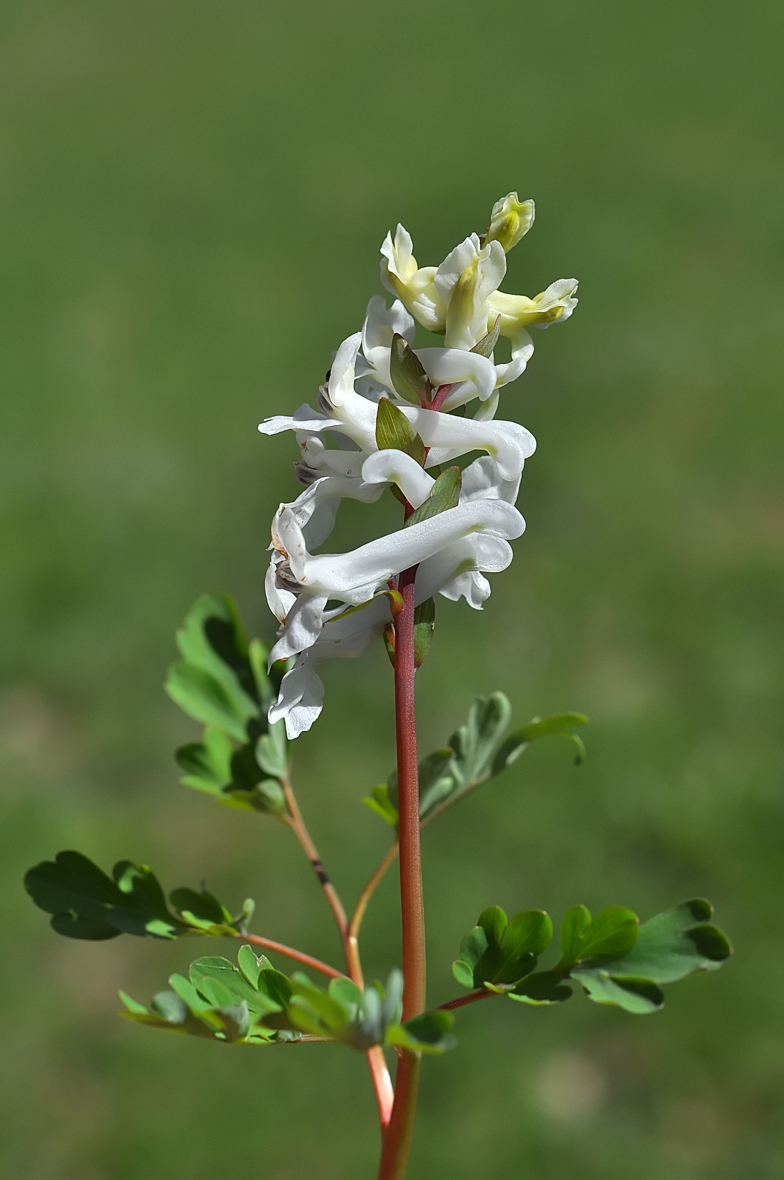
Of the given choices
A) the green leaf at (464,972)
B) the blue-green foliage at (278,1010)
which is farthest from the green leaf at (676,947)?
the blue-green foliage at (278,1010)

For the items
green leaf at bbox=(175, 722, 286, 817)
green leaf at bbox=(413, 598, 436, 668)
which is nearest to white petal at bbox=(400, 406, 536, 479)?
green leaf at bbox=(413, 598, 436, 668)

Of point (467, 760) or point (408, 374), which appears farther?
point (467, 760)

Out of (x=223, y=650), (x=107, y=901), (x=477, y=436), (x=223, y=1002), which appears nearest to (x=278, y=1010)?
(x=223, y=1002)

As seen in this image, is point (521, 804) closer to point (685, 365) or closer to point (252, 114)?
point (685, 365)

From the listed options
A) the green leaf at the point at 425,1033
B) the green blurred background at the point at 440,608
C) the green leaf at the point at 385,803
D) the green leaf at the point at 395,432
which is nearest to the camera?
the green leaf at the point at 425,1033

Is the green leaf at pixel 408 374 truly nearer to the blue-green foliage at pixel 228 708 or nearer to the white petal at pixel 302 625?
the white petal at pixel 302 625

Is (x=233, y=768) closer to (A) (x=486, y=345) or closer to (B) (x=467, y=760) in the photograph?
(B) (x=467, y=760)
